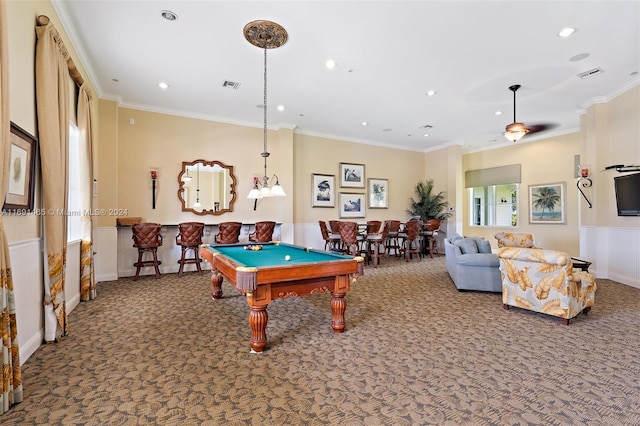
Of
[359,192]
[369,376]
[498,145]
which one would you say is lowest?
[369,376]

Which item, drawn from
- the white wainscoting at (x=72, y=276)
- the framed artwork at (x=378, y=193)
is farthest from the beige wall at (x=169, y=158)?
the framed artwork at (x=378, y=193)

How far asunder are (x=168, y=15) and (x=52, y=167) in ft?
6.92

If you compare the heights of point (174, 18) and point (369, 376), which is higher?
point (174, 18)

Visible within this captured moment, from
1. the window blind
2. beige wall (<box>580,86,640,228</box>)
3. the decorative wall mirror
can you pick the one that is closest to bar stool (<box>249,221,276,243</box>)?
the decorative wall mirror

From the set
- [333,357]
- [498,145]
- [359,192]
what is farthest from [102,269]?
[498,145]

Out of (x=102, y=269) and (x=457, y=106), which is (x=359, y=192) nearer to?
(x=457, y=106)

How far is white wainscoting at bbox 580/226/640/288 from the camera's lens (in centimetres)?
550

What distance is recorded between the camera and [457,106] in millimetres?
6500

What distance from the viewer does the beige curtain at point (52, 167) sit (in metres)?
2.97

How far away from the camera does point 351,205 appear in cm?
928

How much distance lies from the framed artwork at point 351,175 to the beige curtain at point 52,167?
6.73 meters

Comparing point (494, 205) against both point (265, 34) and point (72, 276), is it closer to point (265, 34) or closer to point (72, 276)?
point (265, 34)

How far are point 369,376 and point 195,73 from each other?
5.02m

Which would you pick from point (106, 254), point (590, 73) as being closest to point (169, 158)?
point (106, 254)
